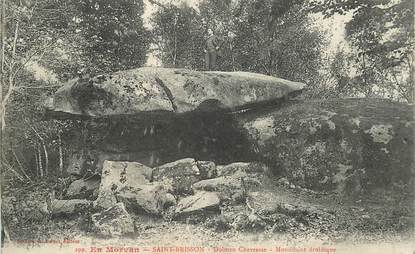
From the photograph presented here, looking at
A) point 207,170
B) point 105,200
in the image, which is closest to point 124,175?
point 105,200

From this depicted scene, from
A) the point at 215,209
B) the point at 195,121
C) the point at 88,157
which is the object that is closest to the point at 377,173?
the point at 215,209

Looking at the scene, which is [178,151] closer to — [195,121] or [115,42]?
[195,121]

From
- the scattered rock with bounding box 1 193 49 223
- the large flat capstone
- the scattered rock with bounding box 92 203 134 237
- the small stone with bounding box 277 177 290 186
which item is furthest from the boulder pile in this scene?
the large flat capstone

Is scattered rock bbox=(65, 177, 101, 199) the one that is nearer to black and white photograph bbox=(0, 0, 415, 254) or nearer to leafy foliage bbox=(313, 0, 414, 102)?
black and white photograph bbox=(0, 0, 415, 254)

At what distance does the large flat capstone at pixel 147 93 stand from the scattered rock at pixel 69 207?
1.76 meters

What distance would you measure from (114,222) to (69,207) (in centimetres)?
128

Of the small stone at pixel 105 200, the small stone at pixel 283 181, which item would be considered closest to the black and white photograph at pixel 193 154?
the small stone at pixel 105 200

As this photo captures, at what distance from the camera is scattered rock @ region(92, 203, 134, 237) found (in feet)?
21.2

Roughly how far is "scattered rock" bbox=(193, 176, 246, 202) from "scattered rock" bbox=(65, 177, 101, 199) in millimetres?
2024

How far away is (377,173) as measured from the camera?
7.44m

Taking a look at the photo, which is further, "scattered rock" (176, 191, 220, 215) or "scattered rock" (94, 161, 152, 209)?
"scattered rock" (94, 161, 152, 209)

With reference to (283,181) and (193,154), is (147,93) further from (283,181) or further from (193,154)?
(283,181)

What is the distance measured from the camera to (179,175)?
7.84 m

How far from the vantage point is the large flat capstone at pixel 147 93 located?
8.27 meters
